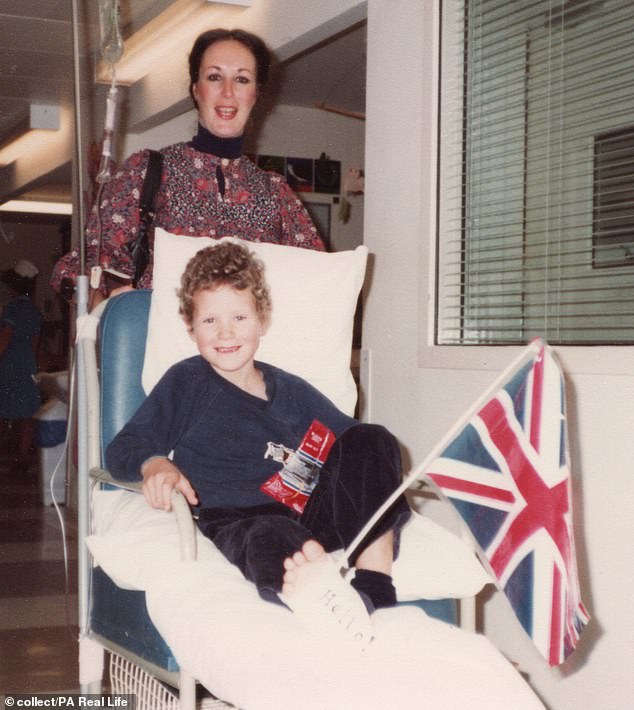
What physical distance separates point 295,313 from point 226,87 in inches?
27.4

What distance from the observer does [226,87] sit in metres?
2.40

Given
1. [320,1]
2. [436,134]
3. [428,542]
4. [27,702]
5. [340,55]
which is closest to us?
[428,542]

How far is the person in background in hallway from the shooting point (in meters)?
6.15

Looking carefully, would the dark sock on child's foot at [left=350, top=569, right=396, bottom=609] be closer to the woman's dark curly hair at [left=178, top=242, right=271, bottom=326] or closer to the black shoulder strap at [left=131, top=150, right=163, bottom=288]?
Answer: the woman's dark curly hair at [left=178, top=242, right=271, bottom=326]

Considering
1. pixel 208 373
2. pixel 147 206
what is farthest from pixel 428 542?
pixel 147 206

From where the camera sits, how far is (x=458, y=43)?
8.25ft

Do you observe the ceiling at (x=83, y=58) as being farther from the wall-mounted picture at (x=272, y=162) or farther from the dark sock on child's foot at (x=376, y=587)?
the dark sock on child's foot at (x=376, y=587)

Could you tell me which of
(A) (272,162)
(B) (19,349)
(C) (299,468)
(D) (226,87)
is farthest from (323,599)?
(B) (19,349)

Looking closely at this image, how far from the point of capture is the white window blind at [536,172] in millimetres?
2186

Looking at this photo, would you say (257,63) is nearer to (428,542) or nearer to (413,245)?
(413,245)

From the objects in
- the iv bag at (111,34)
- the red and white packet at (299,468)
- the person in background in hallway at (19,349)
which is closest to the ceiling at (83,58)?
the person in background in hallway at (19,349)

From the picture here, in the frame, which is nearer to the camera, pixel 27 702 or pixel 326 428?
pixel 326 428

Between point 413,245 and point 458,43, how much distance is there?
0.54m

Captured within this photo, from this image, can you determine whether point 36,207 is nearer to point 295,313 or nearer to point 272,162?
point 272,162
